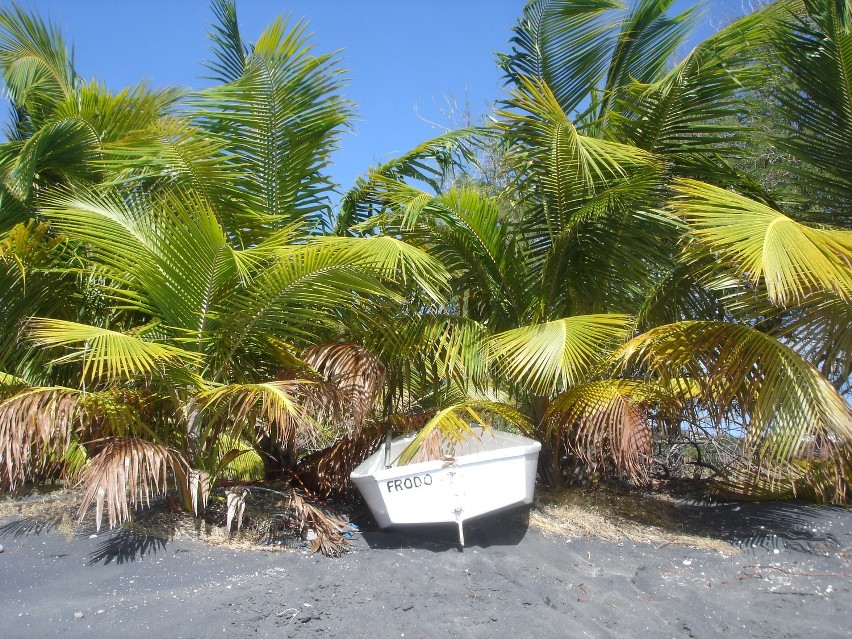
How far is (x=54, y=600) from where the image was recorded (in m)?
4.40

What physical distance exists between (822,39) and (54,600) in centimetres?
727

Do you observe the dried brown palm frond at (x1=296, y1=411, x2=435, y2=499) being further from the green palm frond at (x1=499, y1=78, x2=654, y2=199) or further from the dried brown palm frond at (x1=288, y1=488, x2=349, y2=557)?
the green palm frond at (x1=499, y1=78, x2=654, y2=199)

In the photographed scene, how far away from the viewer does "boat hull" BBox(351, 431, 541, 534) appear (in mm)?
A: 5176

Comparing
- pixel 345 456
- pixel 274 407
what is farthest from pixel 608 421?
pixel 274 407

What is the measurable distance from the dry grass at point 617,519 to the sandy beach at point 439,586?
0.51 feet

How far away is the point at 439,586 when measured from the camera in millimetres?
4773

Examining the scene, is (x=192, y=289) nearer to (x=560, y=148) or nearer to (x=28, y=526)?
(x=28, y=526)

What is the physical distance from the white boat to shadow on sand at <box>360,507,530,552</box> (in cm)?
20

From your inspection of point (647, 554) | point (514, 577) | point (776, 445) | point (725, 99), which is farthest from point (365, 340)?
point (725, 99)

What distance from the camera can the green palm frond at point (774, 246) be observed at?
15.5ft

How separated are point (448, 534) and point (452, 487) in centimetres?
61

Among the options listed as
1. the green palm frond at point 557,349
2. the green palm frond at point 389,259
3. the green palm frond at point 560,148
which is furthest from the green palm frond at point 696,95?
the green palm frond at point 389,259

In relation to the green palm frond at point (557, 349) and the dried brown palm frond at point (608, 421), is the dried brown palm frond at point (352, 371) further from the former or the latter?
→ the dried brown palm frond at point (608, 421)

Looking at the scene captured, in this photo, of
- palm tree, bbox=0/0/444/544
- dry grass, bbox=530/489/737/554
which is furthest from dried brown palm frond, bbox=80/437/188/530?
dry grass, bbox=530/489/737/554
